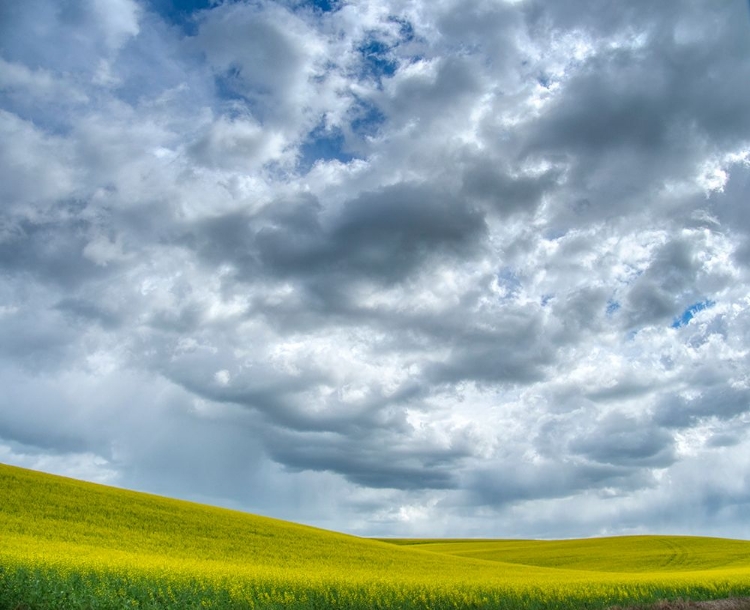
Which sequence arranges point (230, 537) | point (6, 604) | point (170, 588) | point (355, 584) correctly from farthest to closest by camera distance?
point (230, 537), point (355, 584), point (170, 588), point (6, 604)

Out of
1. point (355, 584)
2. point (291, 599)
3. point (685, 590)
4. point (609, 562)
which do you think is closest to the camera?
point (291, 599)

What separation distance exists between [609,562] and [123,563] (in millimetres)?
49808

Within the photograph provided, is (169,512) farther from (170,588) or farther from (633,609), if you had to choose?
(633,609)

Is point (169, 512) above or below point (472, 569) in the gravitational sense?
above

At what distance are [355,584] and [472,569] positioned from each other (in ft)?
58.3

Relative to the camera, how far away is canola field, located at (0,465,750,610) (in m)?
20.7

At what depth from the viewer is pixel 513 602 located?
84.5ft

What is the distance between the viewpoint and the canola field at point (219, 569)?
Answer: 68.0ft

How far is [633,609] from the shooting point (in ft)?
79.3

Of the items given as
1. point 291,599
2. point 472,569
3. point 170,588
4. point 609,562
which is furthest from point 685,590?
point 609,562

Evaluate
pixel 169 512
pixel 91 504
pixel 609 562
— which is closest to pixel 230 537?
pixel 169 512

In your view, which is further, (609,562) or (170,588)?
(609,562)

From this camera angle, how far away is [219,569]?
26.3 metres

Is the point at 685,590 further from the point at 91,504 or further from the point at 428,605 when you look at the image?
the point at 91,504
